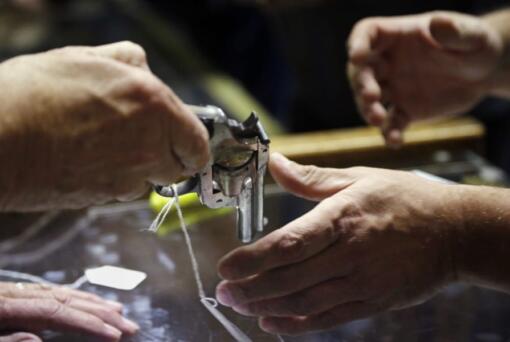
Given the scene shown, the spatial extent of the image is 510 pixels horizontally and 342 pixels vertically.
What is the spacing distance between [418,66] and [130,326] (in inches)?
29.6

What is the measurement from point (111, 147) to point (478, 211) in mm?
490

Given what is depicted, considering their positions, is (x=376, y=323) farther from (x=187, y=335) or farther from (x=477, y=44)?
(x=477, y=44)

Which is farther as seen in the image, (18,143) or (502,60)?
(502,60)

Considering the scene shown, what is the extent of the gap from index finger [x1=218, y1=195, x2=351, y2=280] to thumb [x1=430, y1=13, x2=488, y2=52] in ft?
1.72

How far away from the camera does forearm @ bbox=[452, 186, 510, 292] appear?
0.97m

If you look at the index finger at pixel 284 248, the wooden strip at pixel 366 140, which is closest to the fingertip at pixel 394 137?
the wooden strip at pixel 366 140

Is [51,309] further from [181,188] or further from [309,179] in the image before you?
[309,179]

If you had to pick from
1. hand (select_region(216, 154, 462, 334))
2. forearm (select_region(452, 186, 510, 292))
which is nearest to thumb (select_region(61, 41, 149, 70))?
hand (select_region(216, 154, 462, 334))

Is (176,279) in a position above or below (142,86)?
below

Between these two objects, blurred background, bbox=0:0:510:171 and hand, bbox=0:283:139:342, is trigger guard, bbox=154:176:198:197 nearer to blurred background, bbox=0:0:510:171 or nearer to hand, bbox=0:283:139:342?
hand, bbox=0:283:139:342

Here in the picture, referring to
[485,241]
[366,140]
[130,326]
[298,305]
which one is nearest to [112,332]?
[130,326]

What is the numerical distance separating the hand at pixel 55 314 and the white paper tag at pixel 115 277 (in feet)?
0.31

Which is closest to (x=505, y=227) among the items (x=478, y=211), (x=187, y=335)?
(x=478, y=211)

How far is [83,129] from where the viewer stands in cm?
77
